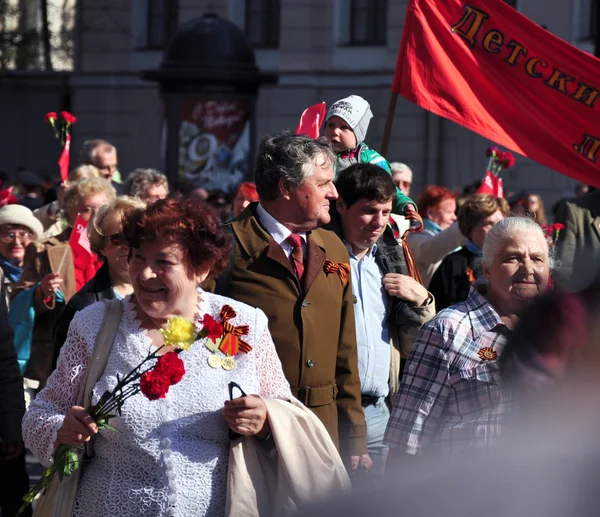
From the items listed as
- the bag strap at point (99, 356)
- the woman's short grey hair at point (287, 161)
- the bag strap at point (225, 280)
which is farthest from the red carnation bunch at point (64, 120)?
the bag strap at point (99, 356)

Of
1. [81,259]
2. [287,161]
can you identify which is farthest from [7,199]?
[287,161]

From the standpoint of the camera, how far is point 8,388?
561 centimetres

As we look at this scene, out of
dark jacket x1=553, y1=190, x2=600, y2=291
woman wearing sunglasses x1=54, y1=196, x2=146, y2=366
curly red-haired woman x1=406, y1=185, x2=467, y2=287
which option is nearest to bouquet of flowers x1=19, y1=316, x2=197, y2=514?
woman wearing sunglasses x1=54, y1=196, x2=146, y2=366

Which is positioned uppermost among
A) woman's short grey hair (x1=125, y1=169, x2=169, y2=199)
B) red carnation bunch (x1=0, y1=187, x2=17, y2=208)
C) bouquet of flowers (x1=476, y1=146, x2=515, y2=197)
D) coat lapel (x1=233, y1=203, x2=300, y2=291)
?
coat lapel (x1=233, y1=203, x2=300, y2=291)

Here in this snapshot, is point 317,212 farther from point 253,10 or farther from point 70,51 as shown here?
point 70,51

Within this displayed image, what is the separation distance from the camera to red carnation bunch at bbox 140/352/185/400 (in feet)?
12.9

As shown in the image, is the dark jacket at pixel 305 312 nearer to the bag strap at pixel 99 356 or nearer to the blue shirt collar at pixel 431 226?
the bag strap at pixel 99 356

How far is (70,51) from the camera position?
3016cm

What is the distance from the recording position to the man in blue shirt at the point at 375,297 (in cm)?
575

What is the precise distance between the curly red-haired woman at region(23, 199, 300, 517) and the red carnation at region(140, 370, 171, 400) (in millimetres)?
178

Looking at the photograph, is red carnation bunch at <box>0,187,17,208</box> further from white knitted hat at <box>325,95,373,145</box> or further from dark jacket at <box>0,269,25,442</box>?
dark jacket at <box>0,269,25,442</box>

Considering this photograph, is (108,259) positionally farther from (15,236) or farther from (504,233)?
(15,236)

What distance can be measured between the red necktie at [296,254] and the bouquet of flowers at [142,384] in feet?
3.27

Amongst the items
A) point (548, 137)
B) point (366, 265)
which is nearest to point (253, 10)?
point (548, 137)
